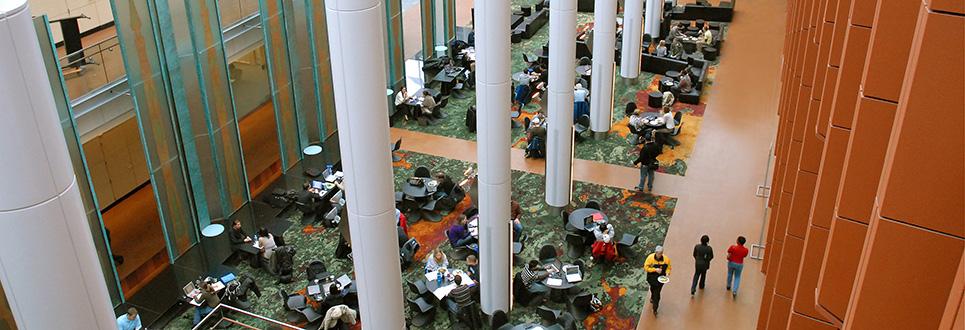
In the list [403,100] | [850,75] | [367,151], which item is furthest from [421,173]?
[850,75]

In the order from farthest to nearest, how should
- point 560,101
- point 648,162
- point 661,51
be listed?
1. point 661,51
2. point 648,162
3. point 560,101

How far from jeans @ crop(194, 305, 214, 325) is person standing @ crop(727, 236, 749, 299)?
9.31 meters

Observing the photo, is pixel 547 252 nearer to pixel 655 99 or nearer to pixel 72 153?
pixel 72 153

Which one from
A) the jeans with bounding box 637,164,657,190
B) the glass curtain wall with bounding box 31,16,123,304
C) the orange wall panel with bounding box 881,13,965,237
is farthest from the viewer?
the jeans with bounding box 637,164,657,190

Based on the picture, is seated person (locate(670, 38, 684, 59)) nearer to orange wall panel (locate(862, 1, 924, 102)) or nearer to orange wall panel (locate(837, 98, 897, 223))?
orange wall panel (locate(837, 98, 897, 223))

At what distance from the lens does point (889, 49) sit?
209 inches

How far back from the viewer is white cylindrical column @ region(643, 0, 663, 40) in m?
28.1

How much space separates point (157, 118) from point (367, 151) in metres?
8.05

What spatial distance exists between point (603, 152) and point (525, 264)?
5543 mm

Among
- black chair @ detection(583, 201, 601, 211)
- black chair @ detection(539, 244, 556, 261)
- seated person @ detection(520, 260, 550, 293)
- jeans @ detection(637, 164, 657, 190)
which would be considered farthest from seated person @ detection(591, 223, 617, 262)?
jeans @ detection(637, 164, 657, 190)

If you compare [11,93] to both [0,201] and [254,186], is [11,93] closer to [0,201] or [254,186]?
[0,201]

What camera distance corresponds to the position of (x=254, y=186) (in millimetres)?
18953

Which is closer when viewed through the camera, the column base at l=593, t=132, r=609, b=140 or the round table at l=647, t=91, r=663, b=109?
the column base at l=593, t=132, r=609, b=140

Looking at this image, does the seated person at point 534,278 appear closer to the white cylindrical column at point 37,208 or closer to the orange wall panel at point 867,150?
the orange wall panel at point 867,150
